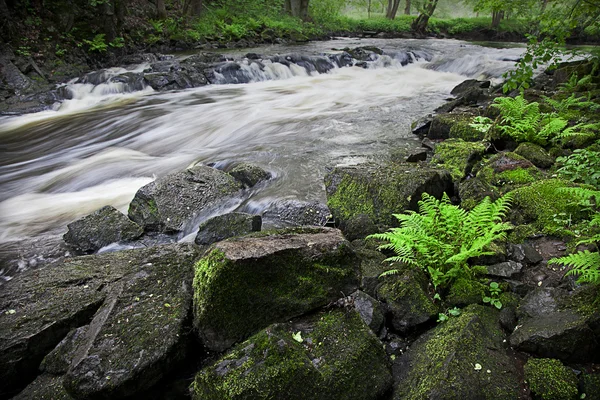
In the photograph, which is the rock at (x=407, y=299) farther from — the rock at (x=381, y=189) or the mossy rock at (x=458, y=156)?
the mossy rock at (x=458, y=156)

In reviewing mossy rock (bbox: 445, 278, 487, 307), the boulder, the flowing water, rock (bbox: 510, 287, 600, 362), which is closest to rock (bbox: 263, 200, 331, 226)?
the flowing water

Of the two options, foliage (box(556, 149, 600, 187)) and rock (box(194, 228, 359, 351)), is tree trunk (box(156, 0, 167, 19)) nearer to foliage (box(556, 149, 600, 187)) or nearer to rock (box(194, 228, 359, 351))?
foliage (box(556, 149, 600, 187))

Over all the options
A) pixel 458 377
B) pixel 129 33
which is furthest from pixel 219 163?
pixel 129 33

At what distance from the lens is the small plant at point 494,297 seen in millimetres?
3048

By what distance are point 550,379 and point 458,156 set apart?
4.47 m

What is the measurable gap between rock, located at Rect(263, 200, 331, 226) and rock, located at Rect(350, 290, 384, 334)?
212 centimetres

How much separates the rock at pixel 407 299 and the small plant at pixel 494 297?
1.38 ft

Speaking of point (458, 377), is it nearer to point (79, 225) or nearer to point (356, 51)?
point (79, 225)

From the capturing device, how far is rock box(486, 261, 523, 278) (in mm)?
3342

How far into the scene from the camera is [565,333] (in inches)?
97.0

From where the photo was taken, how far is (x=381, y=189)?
4723 mm

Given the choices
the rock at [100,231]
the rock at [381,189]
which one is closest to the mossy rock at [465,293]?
the rock at [381,189]

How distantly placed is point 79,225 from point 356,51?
17.8m

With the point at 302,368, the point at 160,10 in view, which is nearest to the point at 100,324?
the point at 302,368
